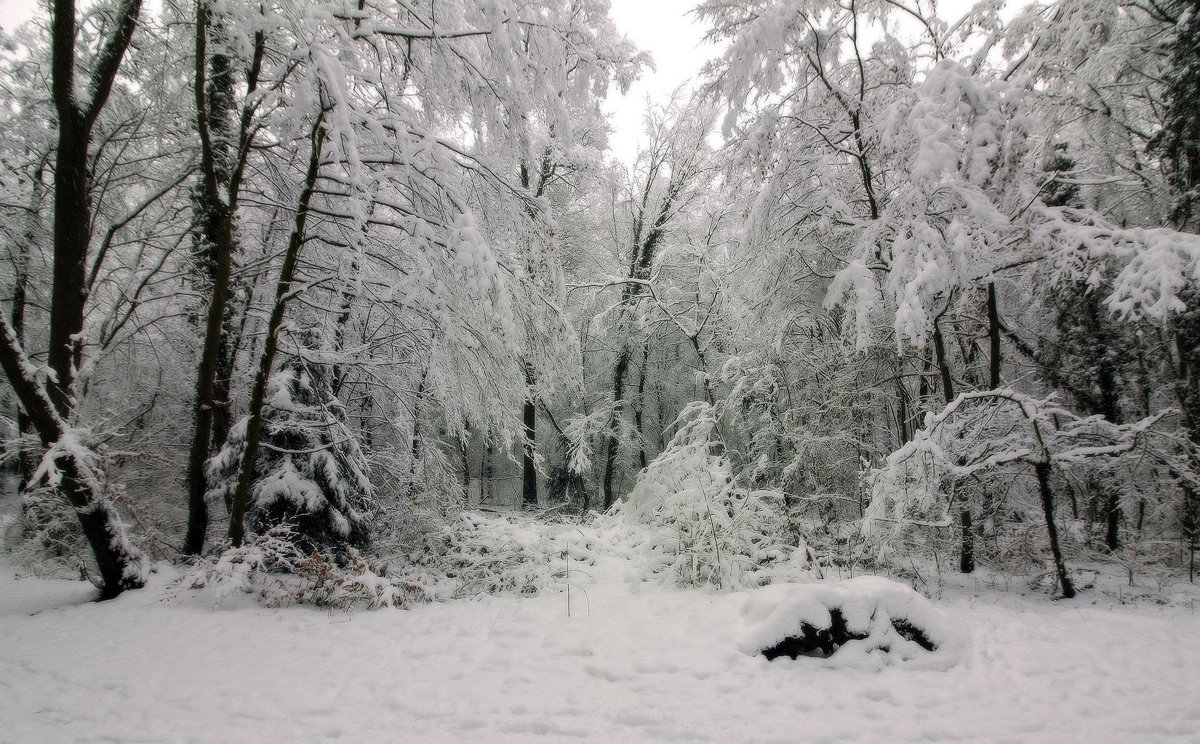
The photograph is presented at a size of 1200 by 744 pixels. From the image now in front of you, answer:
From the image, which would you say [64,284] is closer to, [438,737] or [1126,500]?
[438,737]

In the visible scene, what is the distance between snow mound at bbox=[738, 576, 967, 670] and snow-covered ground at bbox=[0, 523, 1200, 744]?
0.34ft

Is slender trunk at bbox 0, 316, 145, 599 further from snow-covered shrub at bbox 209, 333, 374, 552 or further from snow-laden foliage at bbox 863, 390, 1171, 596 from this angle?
snow-laden foliage at bbox 863, 390, 1171, 596

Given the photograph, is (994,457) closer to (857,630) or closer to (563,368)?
(857,630)

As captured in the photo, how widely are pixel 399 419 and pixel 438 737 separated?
5.29 m

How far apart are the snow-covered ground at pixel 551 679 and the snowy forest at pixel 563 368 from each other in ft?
0.14

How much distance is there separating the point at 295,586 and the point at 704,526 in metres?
4.59

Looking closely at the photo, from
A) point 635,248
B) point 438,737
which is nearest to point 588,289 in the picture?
point 635,248

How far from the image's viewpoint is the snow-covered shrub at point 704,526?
586cm

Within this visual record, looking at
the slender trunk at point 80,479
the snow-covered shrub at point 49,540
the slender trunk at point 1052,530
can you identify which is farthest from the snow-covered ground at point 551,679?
the snow-covered shrub at point 49,540

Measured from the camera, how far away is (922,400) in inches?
335

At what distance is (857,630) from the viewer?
4.05m

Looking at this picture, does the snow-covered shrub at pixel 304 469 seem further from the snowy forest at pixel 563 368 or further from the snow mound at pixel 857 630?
the snow mound at pixel 857 630

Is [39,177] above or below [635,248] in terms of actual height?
below

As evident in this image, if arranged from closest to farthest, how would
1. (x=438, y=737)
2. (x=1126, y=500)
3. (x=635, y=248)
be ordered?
(x=438, y=737)
(x=1126, y=500)
(x=635, y=248)
